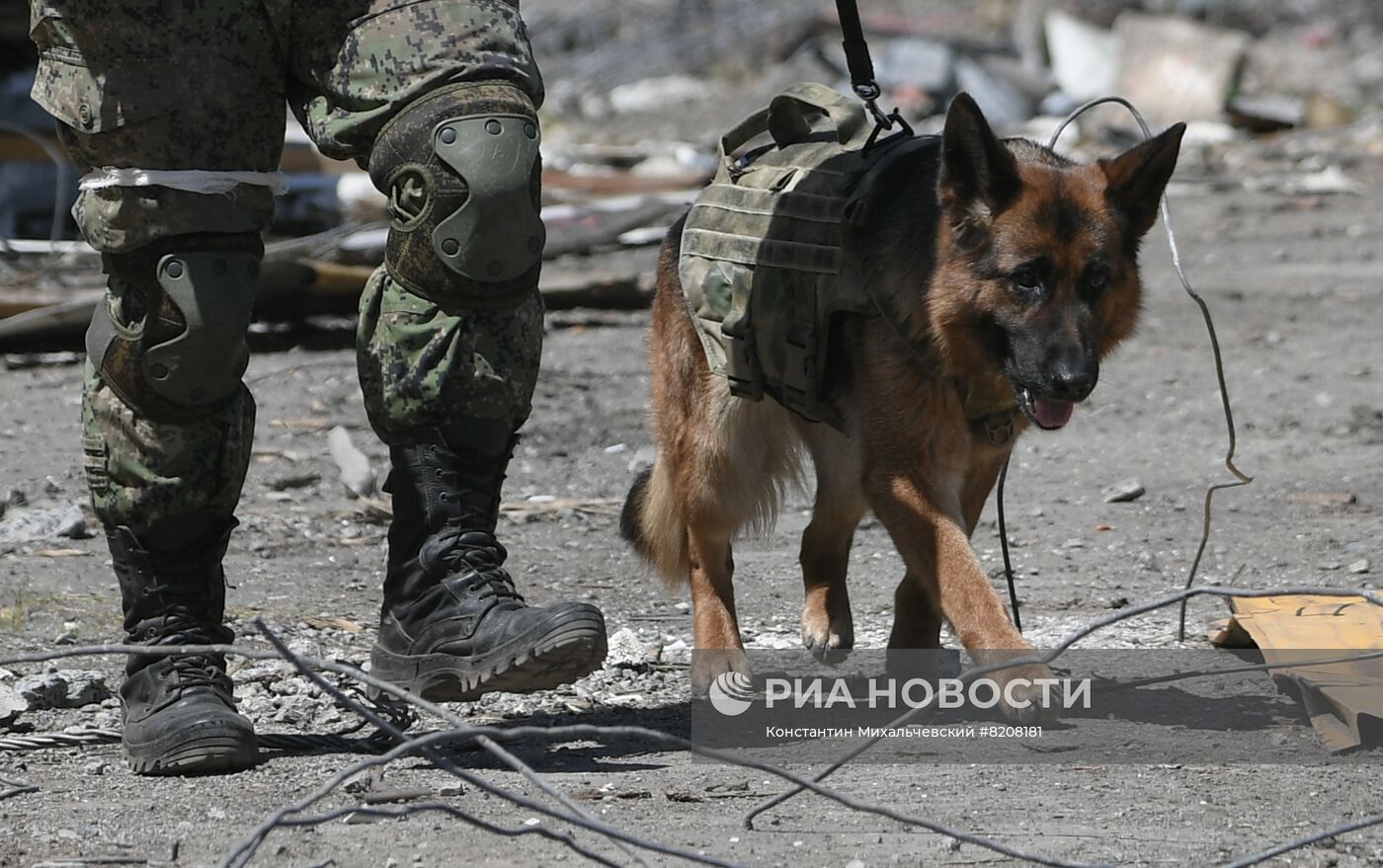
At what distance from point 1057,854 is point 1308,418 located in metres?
4.40

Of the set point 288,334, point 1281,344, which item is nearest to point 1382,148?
point 1281,344

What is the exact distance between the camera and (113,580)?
432 cm

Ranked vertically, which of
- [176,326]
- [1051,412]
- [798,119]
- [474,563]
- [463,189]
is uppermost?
[798,119]

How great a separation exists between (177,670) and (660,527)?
4.55ft

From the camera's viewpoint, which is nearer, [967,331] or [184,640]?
[184,640]

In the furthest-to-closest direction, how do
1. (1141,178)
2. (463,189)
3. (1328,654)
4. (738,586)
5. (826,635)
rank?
1. (738,586)
2. (826,635)
3. (1141,178)
4. (1328,654)
5. (463,189)

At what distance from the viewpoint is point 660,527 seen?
408 cm

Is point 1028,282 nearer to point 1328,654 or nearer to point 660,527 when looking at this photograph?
point 1328,654

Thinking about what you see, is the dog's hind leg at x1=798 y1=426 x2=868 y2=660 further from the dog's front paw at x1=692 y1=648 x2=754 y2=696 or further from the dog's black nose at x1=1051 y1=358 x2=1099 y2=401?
the dog's black nose at x1=1051 y1=358 x2=1099 y2=401

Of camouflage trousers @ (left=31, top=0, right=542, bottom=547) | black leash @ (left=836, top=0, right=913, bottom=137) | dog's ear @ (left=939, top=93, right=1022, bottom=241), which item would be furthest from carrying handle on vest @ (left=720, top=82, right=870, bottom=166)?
camouflage trousers @ (left=31, top=0, right=542, bottom=547)

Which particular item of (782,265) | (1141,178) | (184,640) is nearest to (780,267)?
(782,265)

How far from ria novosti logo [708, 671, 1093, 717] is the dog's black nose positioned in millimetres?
565

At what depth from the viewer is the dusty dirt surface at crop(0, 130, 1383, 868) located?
8.32 ft

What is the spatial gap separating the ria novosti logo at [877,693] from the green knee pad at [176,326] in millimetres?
1283
